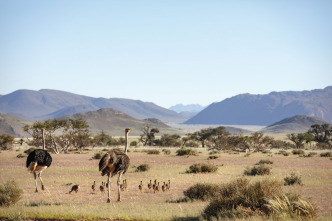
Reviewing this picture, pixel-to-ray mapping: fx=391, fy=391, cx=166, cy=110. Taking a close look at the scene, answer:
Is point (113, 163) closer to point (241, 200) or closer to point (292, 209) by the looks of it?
point (241, 200)

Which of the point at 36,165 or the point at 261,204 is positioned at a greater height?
the point at 36,165

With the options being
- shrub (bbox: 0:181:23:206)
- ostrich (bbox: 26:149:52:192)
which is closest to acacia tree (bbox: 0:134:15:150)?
ostrich (bbox: 26:149:52:192)

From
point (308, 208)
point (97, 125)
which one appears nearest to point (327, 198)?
point (308, 208)

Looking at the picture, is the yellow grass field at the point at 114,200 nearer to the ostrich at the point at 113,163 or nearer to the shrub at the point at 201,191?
the shrub at the point at 201,191

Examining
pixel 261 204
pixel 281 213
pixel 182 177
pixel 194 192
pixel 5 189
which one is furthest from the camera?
pixel 182 177

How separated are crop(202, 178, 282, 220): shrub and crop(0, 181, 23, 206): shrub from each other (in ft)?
22.0

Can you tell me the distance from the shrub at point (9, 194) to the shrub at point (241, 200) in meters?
6.69

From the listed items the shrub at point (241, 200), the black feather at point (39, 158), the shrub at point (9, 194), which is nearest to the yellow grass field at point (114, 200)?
the shrub at point (9, 194)

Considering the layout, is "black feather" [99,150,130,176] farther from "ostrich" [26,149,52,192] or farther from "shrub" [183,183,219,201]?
"ostrich" [26,149,52,192]

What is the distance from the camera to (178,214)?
11.2 m

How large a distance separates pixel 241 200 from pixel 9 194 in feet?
25.7

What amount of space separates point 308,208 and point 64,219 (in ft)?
21.2

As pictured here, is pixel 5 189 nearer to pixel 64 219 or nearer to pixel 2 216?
pixel 2 216

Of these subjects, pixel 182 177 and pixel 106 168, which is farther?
pixel 182 177
